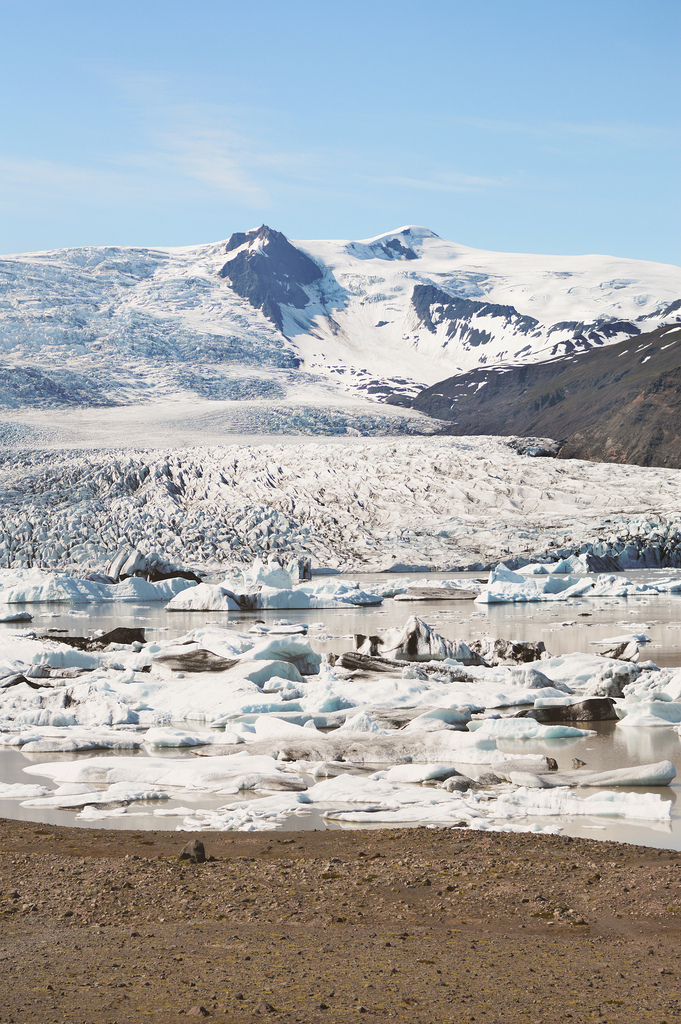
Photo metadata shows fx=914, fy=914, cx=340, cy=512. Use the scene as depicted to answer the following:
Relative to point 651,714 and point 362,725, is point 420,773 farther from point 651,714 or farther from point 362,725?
point 651,714

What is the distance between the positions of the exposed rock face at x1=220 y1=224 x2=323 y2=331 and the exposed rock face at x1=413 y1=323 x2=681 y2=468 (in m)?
20.1

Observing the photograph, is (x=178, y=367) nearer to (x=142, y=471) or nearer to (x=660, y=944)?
(x=142, y=471)

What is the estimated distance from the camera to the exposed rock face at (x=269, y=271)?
2894 inches

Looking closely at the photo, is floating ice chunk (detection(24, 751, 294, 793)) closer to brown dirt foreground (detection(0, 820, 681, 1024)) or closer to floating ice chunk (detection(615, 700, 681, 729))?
brown dirt foreground (detection(0, 820, 681, 1024))

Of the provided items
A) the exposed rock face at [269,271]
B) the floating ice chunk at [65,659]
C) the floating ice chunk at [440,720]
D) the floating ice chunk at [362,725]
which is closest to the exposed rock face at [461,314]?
the exposed rock face at [269,271]

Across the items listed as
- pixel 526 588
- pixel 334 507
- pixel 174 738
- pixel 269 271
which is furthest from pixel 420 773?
pixel 269 271

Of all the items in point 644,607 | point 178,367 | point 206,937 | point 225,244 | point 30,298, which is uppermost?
point 225,244

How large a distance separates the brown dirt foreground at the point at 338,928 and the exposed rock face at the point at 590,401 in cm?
3271

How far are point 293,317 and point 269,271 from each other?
17.4 ft

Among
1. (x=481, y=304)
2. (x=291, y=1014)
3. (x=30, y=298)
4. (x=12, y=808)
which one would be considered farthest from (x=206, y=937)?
(x=481, y=304)

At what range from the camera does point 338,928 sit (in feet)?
10.4

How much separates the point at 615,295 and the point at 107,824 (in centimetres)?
7649

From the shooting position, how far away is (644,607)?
17.6 m

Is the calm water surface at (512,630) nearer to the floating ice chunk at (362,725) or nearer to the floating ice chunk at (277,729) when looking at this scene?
the floating ice chunk at (277,729)
